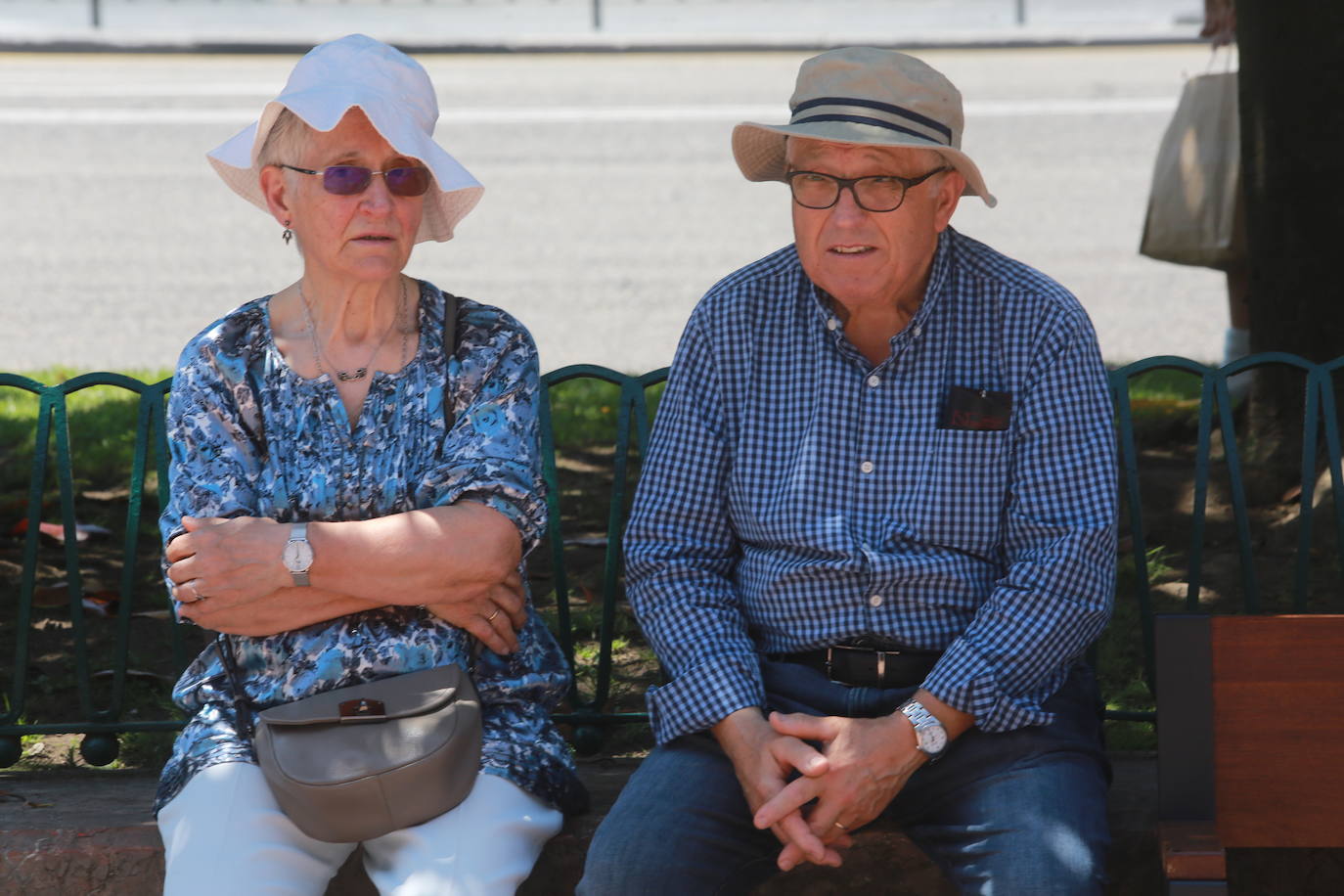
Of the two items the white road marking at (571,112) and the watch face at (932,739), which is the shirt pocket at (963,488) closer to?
the watch face at (932,739)

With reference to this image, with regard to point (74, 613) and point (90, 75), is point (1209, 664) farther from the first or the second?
point (90, 75)

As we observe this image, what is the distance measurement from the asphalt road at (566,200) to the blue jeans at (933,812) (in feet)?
16.5

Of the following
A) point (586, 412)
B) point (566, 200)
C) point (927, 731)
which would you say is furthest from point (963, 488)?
point (566, 200)

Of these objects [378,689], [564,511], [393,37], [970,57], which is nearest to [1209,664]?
[378,689]

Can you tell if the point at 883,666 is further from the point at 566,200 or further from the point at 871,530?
the point at 566,200

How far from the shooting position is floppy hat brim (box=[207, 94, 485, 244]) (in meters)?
3.05

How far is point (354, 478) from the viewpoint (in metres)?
3.15

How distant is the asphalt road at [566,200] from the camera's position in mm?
8883

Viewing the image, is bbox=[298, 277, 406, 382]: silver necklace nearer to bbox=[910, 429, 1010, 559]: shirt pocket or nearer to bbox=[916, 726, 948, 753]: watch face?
bbox=[910, 429, 1010, 559]: shirt pocket

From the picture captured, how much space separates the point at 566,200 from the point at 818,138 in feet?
26.4

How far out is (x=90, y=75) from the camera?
1488 cm

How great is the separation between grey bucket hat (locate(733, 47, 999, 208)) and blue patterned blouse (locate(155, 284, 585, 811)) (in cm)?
73

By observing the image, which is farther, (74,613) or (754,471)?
(74,613)

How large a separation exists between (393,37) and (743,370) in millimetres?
14173
